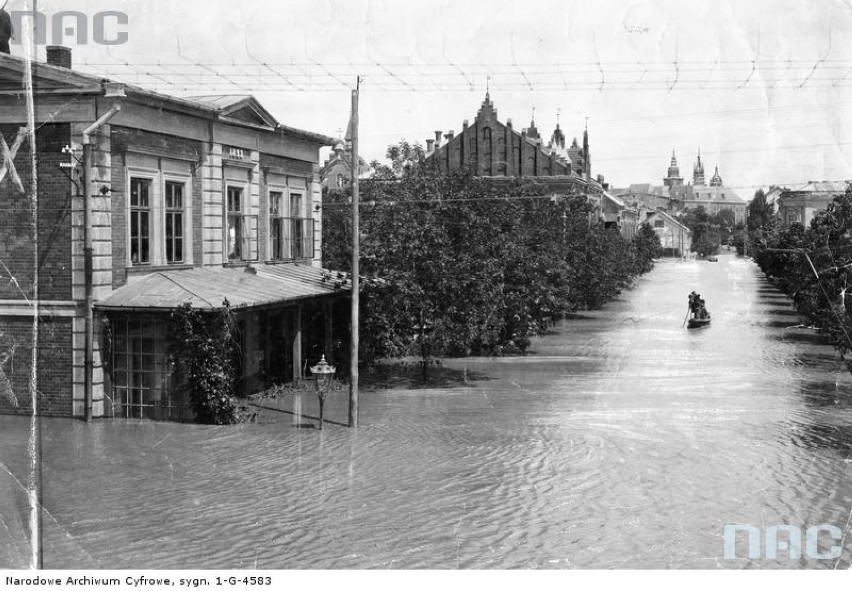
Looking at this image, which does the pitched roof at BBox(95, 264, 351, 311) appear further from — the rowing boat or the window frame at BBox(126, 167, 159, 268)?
the rowing boat

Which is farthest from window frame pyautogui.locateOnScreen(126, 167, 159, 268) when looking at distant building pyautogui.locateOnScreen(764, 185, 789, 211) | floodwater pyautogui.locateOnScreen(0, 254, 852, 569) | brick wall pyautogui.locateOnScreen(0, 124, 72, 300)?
distant building pyautogui.locateOnScreen(764, 185, 789, 211)

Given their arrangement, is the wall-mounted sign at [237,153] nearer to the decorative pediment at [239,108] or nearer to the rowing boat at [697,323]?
the decorative pediment at [239,108]

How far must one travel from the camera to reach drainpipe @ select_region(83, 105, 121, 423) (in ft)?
60.0

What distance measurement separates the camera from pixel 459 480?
1453 centimetres

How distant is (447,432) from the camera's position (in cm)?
1856

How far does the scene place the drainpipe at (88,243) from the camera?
18.3 m

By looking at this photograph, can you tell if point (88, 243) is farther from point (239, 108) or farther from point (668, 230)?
point (668, 230)

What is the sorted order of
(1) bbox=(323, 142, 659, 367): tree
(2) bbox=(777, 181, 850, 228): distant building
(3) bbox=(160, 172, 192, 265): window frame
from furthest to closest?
(2) bbox=(777, 181, 850, 228): distant building
(1) bbox=(323, 142, 659, 367): tree
(3) bbox=(160, 172, 192, 265): window frame

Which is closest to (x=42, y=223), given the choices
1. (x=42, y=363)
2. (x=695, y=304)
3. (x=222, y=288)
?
(x=42, y=363)

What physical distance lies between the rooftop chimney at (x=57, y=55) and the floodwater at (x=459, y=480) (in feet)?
25.1

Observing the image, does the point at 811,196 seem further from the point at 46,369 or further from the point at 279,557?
the point at 279,557

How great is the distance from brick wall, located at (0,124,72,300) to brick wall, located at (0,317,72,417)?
0.60 metres

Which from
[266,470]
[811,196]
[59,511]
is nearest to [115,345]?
[266,470]

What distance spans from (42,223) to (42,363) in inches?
110
